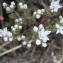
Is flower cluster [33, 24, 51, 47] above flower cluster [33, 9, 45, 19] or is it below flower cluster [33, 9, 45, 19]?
below

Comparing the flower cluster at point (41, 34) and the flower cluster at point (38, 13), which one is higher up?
the flower cluster at point (38, 13)

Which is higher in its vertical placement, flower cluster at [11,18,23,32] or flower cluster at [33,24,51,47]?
flower cluster at [11,18,23,32]

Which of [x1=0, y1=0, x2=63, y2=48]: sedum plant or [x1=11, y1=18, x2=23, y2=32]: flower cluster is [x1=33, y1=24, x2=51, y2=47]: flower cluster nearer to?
[x1=0, y1=0, x2=63, y2=48]: sedum plant

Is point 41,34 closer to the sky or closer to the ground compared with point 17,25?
closer to the ground

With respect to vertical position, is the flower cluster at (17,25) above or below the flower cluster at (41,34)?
above

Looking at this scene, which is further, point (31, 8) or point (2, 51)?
point (31, 8)

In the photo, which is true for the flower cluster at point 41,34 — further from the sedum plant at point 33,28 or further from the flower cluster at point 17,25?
the flower cluster at point 17,25

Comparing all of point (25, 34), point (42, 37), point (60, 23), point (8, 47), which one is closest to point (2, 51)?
point (8, 47)

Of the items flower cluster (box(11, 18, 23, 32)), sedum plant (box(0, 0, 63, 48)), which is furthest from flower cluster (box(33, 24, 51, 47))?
flower cluster (box(11, 18, 23, 32))

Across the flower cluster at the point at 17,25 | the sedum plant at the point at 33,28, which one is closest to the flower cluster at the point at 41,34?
the sedum plant at the point at 33,28

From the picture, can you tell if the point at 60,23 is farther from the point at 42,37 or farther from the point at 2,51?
the point at 2,51

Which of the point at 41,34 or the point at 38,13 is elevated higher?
the point at 38,13
